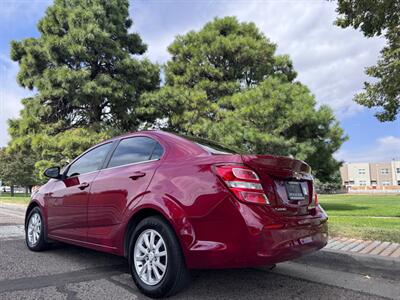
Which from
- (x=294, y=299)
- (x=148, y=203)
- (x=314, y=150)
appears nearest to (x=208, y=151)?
(x=148, y=203)

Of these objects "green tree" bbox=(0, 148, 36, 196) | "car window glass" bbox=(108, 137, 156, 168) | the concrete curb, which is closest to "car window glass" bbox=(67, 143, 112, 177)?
"car window glass" bbox=(108, 137, 156, 168)

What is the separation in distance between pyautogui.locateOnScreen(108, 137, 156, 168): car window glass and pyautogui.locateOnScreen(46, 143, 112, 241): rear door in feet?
0.87

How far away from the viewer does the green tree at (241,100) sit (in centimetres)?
1386

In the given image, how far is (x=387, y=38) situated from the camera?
8250mm

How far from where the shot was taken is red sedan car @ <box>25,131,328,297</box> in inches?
131

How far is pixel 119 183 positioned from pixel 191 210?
114 cm

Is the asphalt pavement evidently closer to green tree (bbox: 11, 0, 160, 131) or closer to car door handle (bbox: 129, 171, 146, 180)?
car door handle (bbox: 129, 171, 146, 180)

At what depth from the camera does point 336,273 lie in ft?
15.2

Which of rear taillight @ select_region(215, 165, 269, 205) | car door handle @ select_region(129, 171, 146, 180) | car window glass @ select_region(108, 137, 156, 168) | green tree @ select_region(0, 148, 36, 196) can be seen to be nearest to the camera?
rear taillight @ select_region(215, 165, 269, 205)

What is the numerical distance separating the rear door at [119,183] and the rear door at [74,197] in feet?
0.66

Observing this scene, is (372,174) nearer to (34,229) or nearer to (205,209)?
(34,229)

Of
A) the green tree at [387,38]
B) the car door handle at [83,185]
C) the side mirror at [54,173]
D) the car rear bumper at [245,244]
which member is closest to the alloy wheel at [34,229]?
the side mirror at [54,173]

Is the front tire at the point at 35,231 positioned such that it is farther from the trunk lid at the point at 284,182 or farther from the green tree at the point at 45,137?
the green tree at the point at 45,137

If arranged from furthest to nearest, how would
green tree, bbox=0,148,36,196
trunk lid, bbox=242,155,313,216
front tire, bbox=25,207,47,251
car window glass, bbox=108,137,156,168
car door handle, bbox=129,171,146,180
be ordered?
green tree, bbox=0,148,36,196 < front tire, bbox=25,207,47,251 < car window glass, bbox=108,137,156,168 < car door handle, bbox=129,171,146,180 < trunk lid, bbox=242,155,313,216
